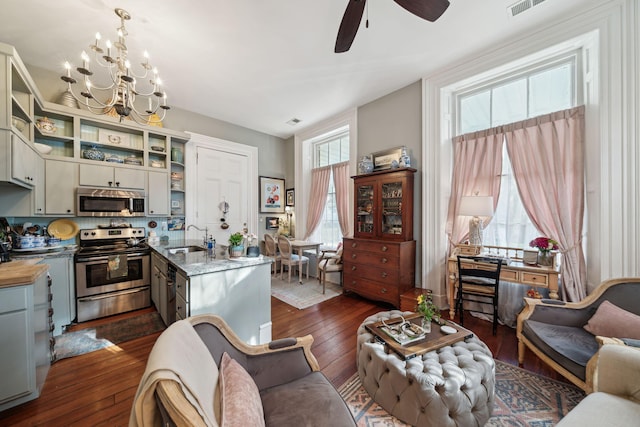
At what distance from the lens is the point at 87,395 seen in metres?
1.74

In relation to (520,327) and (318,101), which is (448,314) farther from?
(318,101)

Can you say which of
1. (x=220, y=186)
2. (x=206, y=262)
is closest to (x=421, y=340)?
(x=206, y=262)

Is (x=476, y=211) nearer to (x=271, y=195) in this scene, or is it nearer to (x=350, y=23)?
(x=350, y=23)

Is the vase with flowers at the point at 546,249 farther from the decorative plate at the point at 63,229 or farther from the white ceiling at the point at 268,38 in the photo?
the decorative plate at the point at 63,229

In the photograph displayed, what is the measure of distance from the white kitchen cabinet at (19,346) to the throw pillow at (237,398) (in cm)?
160

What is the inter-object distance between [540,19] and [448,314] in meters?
3.42

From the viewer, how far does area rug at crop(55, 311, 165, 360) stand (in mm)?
2304

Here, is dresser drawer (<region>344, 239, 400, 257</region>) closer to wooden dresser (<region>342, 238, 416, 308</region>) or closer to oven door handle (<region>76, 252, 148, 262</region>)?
wooden dresser (<region>342, 238, 416, 308</region>)

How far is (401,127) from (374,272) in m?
2.29

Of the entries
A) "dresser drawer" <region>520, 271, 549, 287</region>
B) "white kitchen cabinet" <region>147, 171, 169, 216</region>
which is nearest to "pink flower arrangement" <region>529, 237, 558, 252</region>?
"dresser drawer" <region>520, 271, 549, 287</region>

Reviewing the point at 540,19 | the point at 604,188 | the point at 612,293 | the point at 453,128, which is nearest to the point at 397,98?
the point at 453,128

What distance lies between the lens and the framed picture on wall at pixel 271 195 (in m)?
5.34

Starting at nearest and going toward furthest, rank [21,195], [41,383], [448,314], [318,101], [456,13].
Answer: [41,383] < [456,13] < [21,195] < [448,314] < [318,101]

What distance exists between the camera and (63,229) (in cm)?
313
